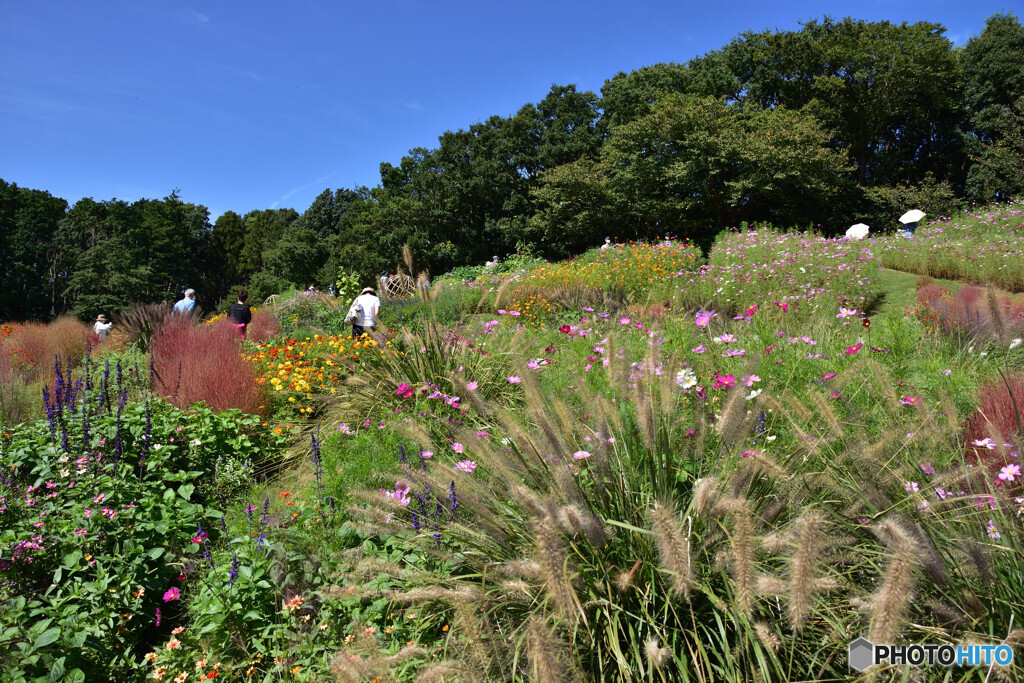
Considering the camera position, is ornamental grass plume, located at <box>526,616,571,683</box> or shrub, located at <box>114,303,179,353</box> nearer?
ornamental grass plume, located at <box>526,616,571,683</box>

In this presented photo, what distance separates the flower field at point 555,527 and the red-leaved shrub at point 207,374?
44 cm

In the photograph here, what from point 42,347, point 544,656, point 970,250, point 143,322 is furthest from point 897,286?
point 42,347

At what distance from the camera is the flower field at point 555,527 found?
1.32 metres

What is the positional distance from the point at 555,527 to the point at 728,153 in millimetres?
20743

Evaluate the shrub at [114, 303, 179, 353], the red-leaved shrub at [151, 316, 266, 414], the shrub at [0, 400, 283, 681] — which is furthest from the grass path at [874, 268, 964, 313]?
the shrub at [114, 303, 179, 353]

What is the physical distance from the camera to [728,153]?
63.1ft

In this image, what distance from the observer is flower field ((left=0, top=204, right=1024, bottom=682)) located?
1.32 metres

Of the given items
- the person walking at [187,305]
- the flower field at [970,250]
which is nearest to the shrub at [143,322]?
the person walking at [187,305]

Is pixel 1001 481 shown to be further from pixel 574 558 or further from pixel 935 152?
pixel 935 152

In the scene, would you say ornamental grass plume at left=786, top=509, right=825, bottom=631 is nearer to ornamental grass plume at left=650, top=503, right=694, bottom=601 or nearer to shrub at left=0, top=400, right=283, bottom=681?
ornamental grass plume at left=650, top=503, right=694, bottom=601

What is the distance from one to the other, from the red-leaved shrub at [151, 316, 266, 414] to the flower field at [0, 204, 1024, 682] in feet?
1.45

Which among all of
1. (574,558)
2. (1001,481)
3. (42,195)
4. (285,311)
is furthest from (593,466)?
(42,195)

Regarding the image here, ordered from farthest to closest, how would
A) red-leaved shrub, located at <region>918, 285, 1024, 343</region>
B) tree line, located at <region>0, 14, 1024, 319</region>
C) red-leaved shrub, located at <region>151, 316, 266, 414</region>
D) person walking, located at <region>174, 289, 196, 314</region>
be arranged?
tree line, located at <region>0, 14, 1024, 319</region>, person walking, located at <region>174, 289, 196, 314</region>, red-leaved shrub, located at <region>151, 316, 266, 414</region>, red-leaved shrub, located at <region>918, 285, 1024, 343</region>

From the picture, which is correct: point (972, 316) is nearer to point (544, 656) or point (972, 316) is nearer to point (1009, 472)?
point (1009, 472)
